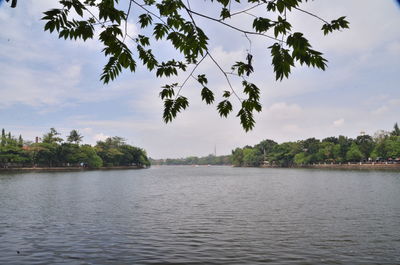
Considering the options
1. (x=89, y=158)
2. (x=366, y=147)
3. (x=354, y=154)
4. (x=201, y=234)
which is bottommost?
(x=201, y=234)

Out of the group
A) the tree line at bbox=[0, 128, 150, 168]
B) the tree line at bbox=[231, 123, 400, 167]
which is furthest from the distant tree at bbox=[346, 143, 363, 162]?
the tree line at bbox=[0, 128, 150, 168]

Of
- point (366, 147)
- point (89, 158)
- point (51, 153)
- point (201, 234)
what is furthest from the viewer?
point (89, 158)

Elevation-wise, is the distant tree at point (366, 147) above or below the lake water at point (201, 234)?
above

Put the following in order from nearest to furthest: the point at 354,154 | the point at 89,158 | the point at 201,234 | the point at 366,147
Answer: the point at 201,234
the point at 354,154
the point at 366,147
the point at 89,158

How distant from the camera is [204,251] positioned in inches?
573

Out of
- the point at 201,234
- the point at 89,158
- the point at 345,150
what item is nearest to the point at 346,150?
the point at 345,150

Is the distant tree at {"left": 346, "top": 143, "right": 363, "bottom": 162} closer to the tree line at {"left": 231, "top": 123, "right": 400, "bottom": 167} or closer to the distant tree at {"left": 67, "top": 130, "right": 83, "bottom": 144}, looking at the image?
the tree line at {"left": 231, "top": 123, "right": 400, "bottom": 167}

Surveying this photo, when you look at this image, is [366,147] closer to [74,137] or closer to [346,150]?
[346,150]

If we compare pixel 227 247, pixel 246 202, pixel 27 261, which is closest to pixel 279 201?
pixel 246 202

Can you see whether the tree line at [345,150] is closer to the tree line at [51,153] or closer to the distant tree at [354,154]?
the distant tree at [354,154]

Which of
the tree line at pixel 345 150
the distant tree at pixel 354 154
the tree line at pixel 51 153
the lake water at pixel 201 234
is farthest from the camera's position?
the distant tree at pixel 354 154

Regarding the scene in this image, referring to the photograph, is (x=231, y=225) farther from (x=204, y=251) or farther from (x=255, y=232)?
(x=204, y=251)

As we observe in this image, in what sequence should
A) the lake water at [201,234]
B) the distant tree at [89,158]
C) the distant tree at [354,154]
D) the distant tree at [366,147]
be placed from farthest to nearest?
the distant tree at [366,147], the distant tree at [354,154], the distant tree at [89,158], the lake water at [201,234]

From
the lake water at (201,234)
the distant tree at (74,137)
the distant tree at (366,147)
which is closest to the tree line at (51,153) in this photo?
the distant tree at (74,137)
